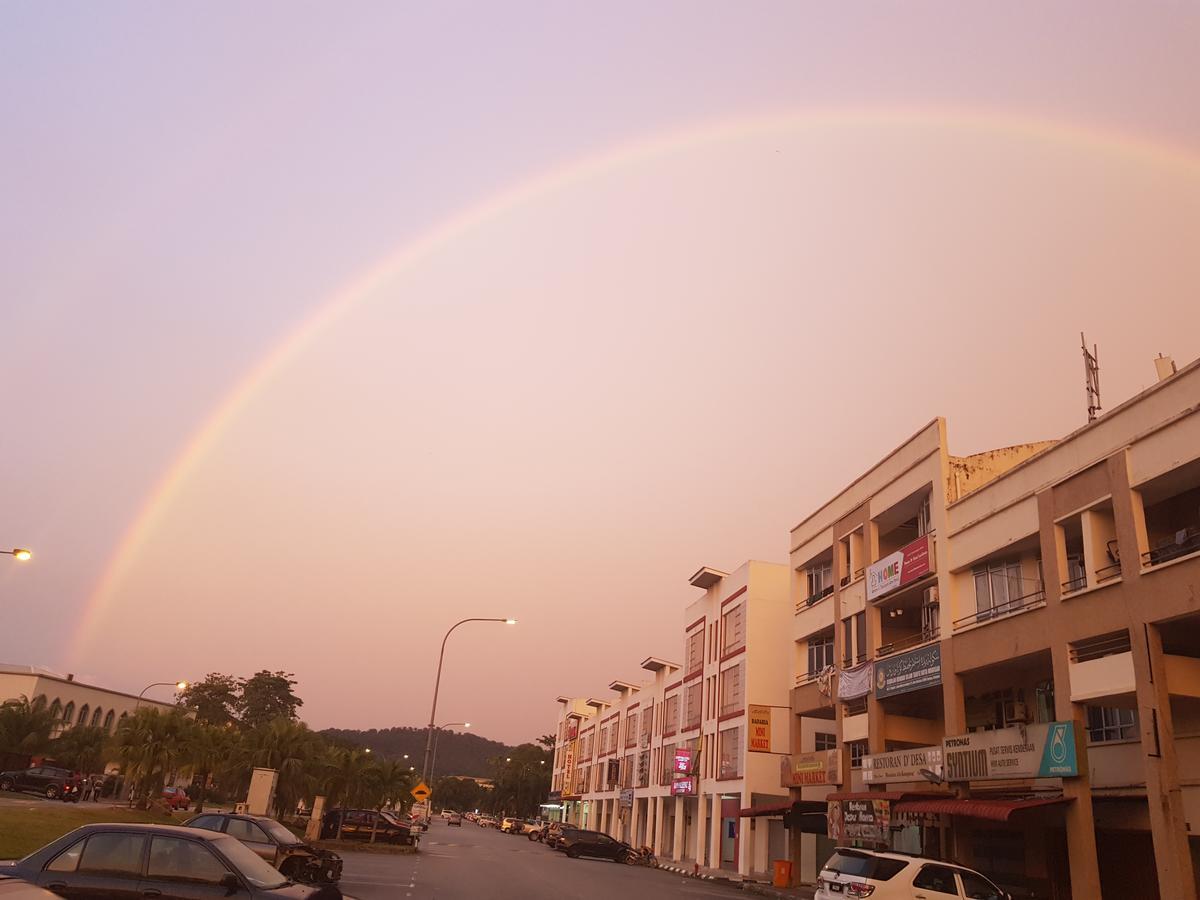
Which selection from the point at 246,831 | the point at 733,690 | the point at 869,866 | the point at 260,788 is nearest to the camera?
the point at 869,866

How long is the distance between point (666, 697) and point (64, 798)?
129ft

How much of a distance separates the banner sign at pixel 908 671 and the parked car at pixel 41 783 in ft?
153

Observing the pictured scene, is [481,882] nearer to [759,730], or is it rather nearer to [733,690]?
[759,730]

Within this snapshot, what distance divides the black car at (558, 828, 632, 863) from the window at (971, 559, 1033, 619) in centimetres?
3105

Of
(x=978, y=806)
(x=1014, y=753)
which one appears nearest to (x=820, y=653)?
(x=1014, y=753)

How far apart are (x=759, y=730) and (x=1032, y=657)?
22.7 m

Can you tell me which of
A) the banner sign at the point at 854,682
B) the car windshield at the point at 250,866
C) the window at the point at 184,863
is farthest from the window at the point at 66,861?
the banner sign at the point at 854,682

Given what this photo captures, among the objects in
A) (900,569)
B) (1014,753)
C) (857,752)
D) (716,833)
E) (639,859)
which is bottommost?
(639,859)

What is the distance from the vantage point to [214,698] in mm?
113625

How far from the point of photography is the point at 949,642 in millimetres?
29156

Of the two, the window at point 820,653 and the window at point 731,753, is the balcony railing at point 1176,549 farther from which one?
the window at point 731,753

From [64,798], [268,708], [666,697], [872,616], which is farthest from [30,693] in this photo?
[872,616]

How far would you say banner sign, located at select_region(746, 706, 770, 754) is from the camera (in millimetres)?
46469

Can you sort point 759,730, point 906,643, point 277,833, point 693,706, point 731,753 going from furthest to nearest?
point 693,706 < point 731,753 < point 759,730 < point 906,643 < point 277,833
